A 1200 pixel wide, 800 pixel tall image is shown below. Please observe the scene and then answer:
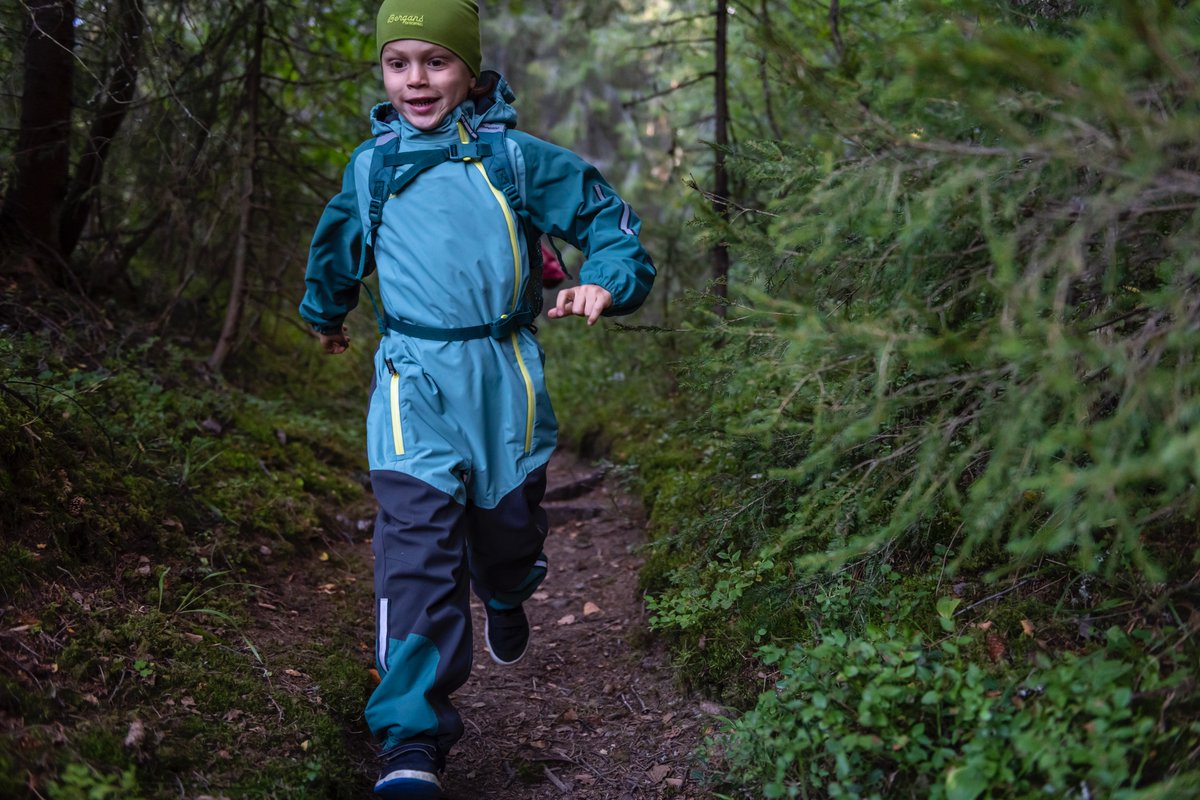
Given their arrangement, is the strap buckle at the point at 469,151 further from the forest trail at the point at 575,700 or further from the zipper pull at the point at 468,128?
the forest trail at the point at 575,700

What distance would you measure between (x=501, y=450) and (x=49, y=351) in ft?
8.46

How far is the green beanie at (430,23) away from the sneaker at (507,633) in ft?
7.41

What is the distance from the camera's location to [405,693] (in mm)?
→ 3000

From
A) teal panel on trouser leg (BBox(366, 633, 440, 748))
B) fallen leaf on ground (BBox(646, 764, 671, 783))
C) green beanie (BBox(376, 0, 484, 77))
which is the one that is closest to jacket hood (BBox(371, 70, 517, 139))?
green beanie (BBox(376, 0, 484, 77))

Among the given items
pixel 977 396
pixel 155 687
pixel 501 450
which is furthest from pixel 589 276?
pixel 155 687

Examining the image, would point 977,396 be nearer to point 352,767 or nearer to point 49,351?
point 352,767

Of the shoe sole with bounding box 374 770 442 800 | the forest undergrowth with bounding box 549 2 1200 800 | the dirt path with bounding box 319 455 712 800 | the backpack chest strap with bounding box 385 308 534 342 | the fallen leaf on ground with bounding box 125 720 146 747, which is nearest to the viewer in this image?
the forest undergrowth with bounding box 549 2 1200 800

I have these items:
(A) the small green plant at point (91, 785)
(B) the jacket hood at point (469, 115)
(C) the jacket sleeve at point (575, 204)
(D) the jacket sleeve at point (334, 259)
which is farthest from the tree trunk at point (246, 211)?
(A) the small green plant at point (91, 785)

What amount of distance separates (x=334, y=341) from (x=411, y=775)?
1.83 m

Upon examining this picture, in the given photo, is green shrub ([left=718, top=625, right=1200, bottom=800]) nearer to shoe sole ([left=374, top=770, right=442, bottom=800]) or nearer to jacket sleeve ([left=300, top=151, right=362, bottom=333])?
shoe sole ([left=374, top=770, right=442, bottom=800])

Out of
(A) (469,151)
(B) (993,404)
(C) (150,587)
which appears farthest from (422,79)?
(B) (993,404)

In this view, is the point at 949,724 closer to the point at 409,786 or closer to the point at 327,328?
the point at 409,786

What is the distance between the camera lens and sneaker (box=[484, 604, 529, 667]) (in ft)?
12.5

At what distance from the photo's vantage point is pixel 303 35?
661cm
